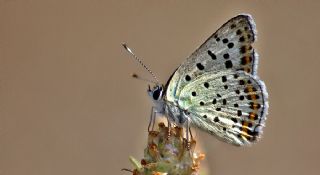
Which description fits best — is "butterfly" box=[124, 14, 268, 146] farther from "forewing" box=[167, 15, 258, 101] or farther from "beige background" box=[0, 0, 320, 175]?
"beige background" box=[0, 0, 320, 175]

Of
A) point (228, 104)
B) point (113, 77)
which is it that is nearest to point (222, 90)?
point (228, 104)

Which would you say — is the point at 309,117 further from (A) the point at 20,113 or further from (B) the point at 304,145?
(A) the point at 20,113

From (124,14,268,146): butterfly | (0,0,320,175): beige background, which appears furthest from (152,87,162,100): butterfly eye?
(0,0,320,175): beige background

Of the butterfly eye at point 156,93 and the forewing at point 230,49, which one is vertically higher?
the forewing at point 230,49

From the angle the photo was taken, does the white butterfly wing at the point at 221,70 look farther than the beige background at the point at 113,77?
No

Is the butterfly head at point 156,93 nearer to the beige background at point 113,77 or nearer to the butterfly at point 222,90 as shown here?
the butterfly at point 222,90

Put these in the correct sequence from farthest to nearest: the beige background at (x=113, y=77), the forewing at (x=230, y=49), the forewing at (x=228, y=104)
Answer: the beige background at (x=113, y=77), the forewing at (x=228, y=104), the forewing at (x=230, y=49)

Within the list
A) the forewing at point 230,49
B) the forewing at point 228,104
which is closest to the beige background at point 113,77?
the forewing at point 228,104

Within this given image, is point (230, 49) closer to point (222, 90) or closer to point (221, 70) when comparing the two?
point (221, 70)

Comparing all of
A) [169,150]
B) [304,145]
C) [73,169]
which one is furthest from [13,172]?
[169,150]
